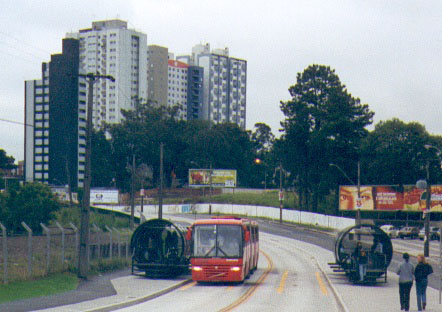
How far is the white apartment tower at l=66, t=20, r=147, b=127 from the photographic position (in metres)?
166

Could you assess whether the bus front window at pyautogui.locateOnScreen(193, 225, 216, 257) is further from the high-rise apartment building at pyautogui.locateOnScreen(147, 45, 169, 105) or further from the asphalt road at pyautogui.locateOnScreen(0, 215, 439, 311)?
the high-rise apartment building at pyautogui.locateOnScreen(147, 45, 169, 105)

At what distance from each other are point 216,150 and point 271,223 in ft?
165

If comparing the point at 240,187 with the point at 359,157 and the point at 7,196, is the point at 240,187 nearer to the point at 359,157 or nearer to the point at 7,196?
the point at 359,157

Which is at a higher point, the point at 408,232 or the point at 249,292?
the point at 249,292

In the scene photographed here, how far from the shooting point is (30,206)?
55.7 metres

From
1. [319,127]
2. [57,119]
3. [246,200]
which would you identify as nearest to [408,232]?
[319,127]

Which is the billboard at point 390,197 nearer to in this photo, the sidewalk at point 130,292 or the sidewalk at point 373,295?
the sidewalk at point 373,295

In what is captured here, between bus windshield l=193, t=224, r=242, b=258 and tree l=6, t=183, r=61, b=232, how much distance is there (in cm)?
2929

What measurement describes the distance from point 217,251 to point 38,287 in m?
8.33

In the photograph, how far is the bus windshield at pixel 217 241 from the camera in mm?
29500

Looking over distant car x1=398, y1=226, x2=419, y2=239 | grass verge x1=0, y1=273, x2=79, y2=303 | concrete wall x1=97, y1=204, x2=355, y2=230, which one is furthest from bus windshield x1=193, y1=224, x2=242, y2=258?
concrete wall x1=97, y1=204, x2=355, y2=230

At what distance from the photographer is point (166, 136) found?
439 ft

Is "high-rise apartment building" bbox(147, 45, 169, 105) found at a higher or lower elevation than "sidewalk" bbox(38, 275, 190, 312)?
higher

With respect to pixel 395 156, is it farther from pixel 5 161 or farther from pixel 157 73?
pixel 157 73
